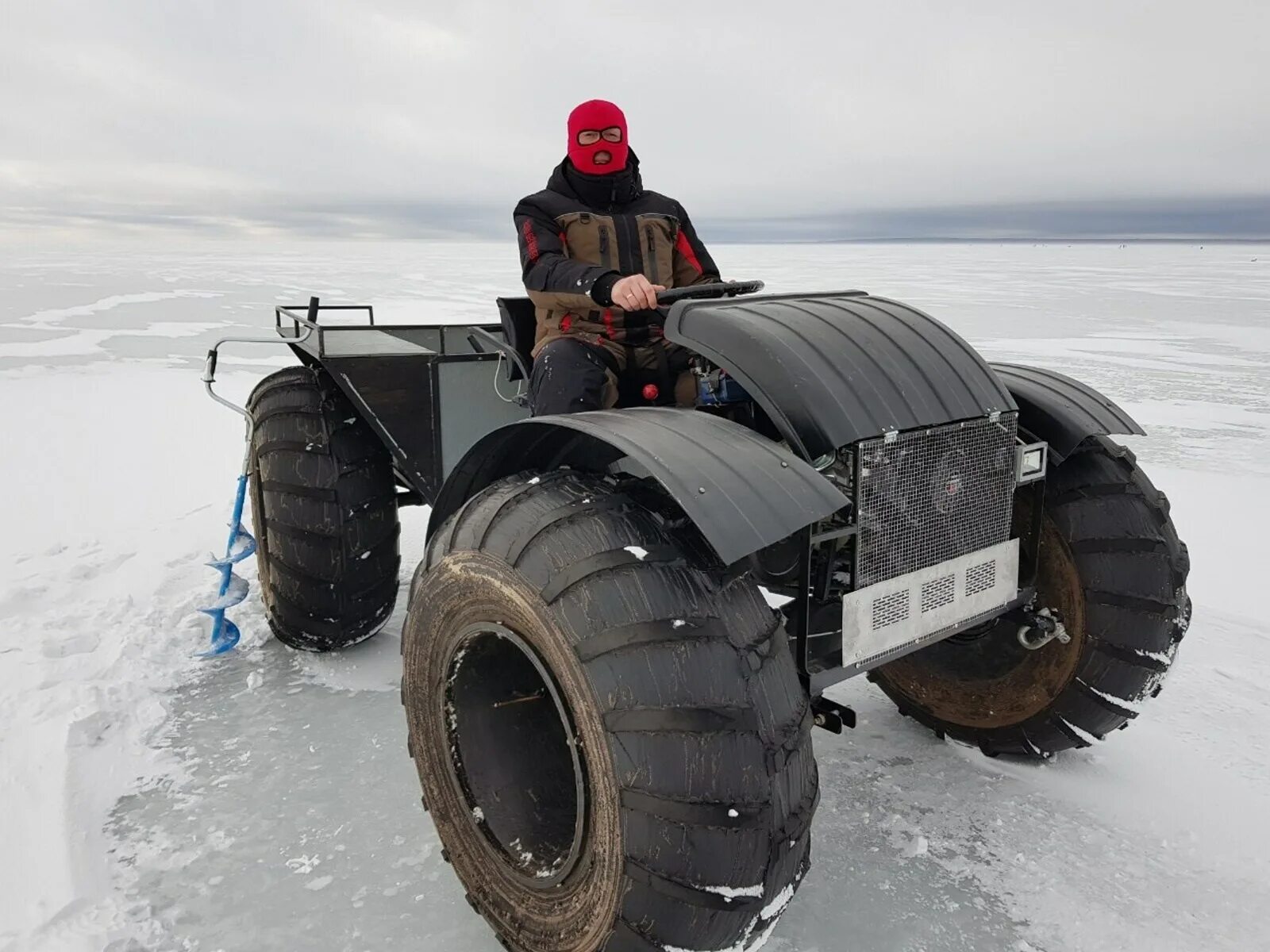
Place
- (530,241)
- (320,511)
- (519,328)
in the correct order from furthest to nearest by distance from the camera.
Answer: (320,511) < (519,328) < (530,241)

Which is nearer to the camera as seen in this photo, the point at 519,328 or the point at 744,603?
the point at 744,603

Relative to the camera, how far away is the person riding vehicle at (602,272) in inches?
106

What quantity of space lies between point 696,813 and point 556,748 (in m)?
0.83

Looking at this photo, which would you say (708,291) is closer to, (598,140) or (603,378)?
(603,378)

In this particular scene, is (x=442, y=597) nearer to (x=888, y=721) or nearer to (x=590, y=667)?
(x=590, y=667)

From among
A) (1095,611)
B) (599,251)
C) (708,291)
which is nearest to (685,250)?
(599,251)

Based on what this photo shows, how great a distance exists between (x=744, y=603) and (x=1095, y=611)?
1289 mm

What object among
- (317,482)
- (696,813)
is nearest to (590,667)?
(696,813)

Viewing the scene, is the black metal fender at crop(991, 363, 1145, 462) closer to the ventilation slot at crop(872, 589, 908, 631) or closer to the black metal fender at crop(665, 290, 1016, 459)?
the black metal fender at crop(665, 290, 1016, 459)

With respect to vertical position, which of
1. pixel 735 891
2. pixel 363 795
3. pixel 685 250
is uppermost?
pixel 685 250

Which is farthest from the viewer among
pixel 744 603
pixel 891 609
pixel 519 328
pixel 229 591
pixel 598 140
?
pixel 229 591

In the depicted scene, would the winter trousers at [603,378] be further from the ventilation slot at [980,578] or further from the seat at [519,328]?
the ventilation slot at [980,578]

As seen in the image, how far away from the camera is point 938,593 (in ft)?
7.03

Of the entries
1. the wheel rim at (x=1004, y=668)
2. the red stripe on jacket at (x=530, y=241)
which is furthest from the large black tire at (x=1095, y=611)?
the red stripe on jacket at (x=530, y=241)
